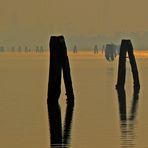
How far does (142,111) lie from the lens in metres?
40.2

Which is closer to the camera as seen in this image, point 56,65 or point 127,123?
point 127,123

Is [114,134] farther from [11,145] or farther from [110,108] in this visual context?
[110,108]

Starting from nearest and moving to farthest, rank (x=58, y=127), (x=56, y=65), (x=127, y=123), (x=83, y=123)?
(x=58, y=127) < (x=127, y=123) < (x=83, y=123) < (x=56, y=65)

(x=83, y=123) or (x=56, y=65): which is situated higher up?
(x=56, y=65)

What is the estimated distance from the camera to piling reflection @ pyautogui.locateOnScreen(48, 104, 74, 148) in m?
28.3

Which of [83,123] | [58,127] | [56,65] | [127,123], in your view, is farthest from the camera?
[56,65]

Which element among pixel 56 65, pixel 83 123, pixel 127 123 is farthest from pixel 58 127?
pixel 56 65

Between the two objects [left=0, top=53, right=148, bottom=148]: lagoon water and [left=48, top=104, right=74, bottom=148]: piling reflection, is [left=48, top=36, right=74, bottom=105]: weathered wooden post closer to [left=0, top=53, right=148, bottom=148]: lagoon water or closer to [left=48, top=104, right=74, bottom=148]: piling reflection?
[left=48, top=104, right=74, bottom=148]: piling reflection

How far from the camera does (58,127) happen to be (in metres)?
33.0

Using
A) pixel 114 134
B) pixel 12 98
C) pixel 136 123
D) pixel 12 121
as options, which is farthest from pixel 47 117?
pixel 12 98

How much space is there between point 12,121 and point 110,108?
8371 mm

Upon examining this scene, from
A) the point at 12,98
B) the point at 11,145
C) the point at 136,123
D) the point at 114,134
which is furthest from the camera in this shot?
the point at 12,98

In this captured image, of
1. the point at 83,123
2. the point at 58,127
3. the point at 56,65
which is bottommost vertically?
the point at 83,123

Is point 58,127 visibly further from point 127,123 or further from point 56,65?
point 56,65
